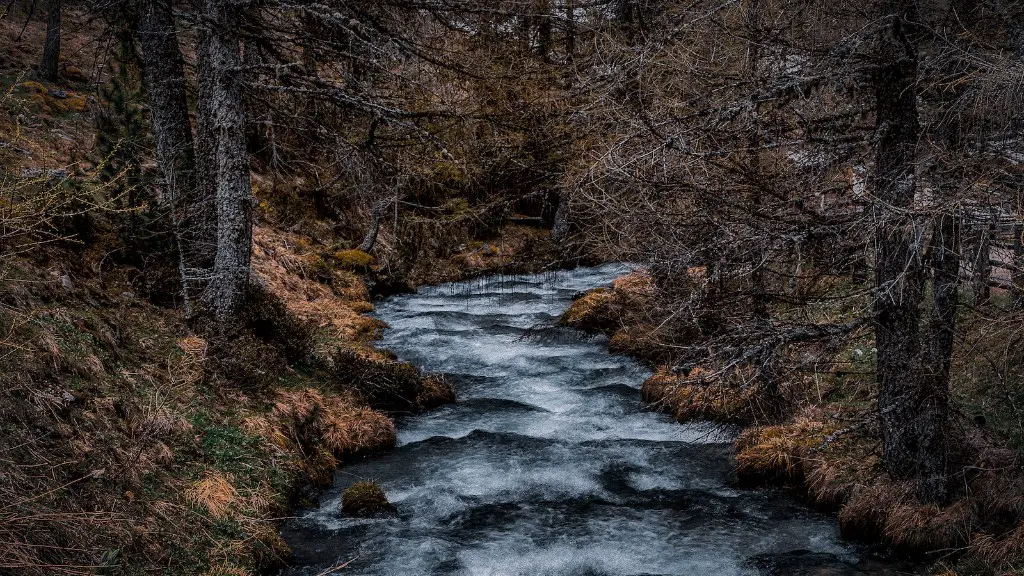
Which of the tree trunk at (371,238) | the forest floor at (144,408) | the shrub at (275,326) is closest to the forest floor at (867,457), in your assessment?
the forest floor at (144,408)

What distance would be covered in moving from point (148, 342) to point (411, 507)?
3632 millimetres

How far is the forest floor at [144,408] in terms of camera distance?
468cm

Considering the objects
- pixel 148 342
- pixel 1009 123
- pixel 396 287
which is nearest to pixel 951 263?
pixel 1009 123

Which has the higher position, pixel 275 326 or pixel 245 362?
pixel 275 326

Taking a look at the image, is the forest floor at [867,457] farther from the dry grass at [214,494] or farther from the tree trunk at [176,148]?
the tree trunk at [176,148]

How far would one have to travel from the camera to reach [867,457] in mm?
7531

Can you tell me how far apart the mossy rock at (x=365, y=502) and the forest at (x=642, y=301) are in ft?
0.11

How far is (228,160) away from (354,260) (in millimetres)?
9732

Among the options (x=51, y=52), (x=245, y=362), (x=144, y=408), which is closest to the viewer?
(x=144, y=408)

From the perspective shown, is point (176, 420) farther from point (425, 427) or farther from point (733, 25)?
point (733, 25)

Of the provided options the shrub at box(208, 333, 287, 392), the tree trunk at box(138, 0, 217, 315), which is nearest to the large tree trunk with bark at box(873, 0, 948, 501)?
the shrub at box(208, 333, 287, 392)

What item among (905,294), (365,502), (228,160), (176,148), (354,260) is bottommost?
(365,502)

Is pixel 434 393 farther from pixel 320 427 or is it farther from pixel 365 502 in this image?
pixel 365 502

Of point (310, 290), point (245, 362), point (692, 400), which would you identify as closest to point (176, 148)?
point (245, 362)
